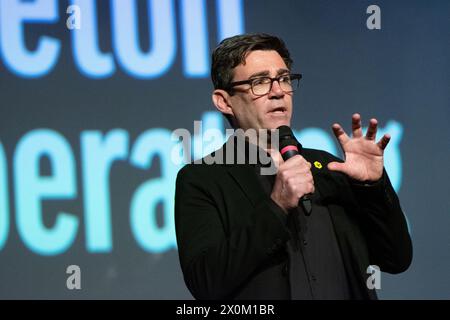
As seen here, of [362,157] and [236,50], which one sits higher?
[236,50]

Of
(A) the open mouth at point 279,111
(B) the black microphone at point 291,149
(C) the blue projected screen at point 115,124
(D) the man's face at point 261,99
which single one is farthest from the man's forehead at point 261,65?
(C) the blue projected screen at point 115,124

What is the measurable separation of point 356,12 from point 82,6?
149 cm

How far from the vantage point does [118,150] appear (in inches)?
134

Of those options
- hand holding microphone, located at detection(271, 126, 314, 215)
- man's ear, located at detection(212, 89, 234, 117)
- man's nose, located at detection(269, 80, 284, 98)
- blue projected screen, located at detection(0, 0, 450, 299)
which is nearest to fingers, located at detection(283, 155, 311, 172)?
hand holding microphone, located at detection(271, 126, 314, 215)

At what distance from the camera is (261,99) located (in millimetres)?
1799

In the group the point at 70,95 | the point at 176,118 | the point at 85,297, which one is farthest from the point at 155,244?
the point at 70,95

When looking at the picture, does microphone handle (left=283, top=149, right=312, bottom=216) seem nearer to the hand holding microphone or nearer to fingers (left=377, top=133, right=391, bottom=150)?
the hand holding microphone

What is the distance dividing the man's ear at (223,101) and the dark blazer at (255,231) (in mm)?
134

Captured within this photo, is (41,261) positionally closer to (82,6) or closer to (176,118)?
(176,118)

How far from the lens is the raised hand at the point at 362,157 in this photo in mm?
1649

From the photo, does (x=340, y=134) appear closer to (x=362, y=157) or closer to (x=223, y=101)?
(x=362, y=157)

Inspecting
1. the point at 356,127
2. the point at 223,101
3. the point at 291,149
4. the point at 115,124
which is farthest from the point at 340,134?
the point at 115,124

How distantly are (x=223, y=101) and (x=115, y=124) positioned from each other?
5.25ft

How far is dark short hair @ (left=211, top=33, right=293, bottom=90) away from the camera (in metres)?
1.87
